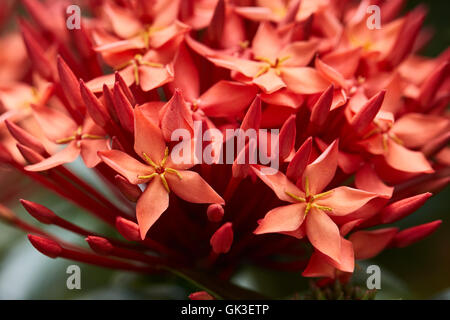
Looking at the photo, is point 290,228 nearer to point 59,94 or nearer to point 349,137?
point 349,137

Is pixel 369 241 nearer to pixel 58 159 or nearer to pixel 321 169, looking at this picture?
pixel 321 169

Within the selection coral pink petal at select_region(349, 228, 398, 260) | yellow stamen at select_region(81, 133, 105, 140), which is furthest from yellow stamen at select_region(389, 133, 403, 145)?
yellow stamen at select_region(81, 133, 105, 140)

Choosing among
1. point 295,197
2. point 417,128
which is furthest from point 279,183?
point 417,128

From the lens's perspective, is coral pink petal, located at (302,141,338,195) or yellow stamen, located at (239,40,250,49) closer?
coral pink petal, located at (302,141,338,195)

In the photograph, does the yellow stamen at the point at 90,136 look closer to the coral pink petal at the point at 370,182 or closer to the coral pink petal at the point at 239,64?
the coral pink petal at the point at 239,64

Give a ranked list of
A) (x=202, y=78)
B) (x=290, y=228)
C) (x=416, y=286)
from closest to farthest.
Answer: (x=290, y=228), (x=202, y=78), (x=416, y=286)

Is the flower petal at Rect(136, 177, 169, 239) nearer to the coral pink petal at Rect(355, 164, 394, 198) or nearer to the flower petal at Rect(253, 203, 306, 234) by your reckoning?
the flower petal at Rect(253, 203, 306, 234)

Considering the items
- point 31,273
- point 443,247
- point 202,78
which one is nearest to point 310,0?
point 202,78
